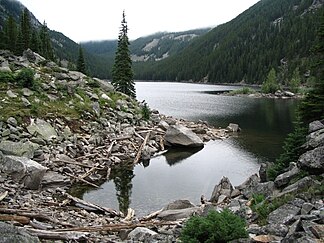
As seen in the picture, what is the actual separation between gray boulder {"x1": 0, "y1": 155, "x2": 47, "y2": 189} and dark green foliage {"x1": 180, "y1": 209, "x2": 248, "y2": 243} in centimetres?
1263

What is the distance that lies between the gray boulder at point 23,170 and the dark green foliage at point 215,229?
1263 centimetres

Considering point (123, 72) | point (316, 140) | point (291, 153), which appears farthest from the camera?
point (123, 72)

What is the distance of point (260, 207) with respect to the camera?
13.6 m

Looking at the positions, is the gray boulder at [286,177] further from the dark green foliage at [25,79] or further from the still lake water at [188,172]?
the dark green foliage at [25,79]

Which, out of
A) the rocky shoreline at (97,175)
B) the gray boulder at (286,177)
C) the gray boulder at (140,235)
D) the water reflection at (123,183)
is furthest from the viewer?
the water reflection at (123,183)

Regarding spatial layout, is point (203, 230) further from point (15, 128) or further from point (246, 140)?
point (246, 140)

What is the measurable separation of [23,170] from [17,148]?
393cm

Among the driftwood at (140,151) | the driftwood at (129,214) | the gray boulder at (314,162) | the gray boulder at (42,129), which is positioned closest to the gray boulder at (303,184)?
the gray boulder at (314,162)

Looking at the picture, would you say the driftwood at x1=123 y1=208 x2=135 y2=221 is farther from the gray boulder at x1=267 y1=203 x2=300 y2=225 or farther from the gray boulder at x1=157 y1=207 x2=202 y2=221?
the gray boulder at x1=267 y1=203 x2=300 y2=225

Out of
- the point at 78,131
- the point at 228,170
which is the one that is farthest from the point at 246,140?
the point at 78,131

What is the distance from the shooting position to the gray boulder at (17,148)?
23.9 meters

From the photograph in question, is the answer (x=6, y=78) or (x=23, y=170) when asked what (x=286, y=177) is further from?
(x=6, y=78)

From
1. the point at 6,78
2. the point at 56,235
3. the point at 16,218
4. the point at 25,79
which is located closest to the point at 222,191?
the point at 56,235

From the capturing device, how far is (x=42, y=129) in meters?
29.6
